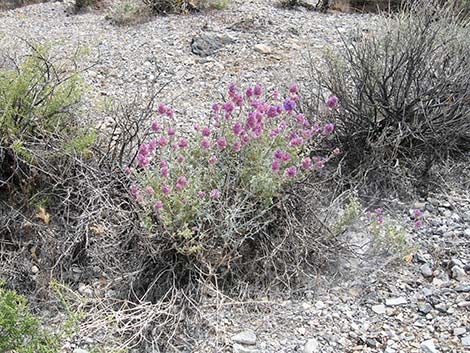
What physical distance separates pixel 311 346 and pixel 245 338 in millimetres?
283

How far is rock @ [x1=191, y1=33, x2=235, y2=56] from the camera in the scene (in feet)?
18.1

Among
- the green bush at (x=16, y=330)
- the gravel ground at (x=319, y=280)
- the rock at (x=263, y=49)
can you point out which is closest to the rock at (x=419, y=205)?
the gravel ground at (x=319, y=280)

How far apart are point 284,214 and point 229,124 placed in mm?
543

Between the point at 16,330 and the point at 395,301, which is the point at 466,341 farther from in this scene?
the point at 16,330

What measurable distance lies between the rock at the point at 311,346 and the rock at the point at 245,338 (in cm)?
22

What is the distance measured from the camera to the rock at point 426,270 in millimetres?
2957

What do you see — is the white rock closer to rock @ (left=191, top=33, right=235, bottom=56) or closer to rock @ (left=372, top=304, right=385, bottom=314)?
rock @ (left=372, top=304, right=385, bottom=314)

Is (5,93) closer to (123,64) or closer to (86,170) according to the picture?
(86,170)

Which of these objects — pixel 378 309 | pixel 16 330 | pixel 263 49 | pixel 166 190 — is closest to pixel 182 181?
pixel 166 190

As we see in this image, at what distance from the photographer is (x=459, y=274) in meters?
2.92

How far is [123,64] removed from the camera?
5.31 meters

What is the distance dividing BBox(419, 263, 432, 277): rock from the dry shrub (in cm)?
72

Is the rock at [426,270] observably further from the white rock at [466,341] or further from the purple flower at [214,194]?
the purple flower at [214,194]

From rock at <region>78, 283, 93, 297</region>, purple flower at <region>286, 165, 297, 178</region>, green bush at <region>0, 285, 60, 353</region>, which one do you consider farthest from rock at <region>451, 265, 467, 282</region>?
green bush at <region>0, 285, 60, 353</region>
